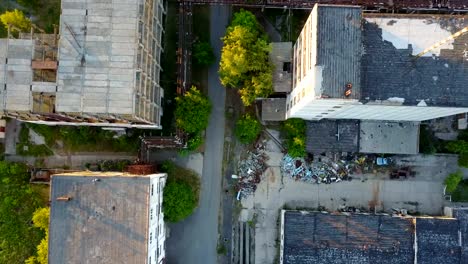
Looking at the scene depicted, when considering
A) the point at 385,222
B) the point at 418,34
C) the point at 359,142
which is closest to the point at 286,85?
the point at 359,142

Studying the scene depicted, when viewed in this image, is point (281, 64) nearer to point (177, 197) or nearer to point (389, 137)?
point (389, 137)

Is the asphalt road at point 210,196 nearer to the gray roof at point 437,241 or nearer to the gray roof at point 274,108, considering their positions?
the gray roof at point 274,108

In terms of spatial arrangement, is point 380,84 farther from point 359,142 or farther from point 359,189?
point 359,189

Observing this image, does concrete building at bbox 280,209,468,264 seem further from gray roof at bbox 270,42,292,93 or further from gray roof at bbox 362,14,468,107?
gray roof at bbox 362,14,468,107

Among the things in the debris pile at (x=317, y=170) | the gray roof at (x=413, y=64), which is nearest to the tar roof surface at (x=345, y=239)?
the debris pile at (x=317, y=170)

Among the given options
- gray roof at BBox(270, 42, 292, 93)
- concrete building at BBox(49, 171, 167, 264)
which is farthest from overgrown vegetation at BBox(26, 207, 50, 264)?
gray roof at BBox(270, 42, 292, 93)

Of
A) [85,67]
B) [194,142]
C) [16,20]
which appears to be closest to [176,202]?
[194,142]

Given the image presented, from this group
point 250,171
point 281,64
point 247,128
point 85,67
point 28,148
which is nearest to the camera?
point 85,67

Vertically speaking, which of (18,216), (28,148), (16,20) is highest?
(16,20)

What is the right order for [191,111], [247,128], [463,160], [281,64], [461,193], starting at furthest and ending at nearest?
1. [461,193]
2. [463,160]
3. [247,128]
4. [281,64]
5. [191,111]
